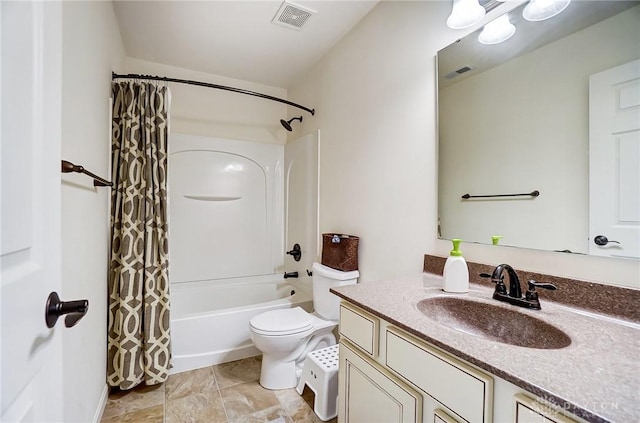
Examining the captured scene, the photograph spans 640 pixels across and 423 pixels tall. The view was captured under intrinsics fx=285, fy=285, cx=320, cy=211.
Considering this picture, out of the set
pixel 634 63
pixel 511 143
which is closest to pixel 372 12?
pixel 511 143

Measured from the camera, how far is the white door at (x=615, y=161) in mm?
835

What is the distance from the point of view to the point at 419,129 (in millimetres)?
1523

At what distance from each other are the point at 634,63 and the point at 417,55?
2.93ft

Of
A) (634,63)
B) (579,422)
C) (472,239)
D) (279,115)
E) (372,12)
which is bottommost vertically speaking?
(579,422)

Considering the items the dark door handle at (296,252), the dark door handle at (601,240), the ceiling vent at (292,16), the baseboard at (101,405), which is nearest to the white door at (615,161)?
the dark door handle at (601,240)

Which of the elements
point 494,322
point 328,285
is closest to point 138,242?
point 328,285

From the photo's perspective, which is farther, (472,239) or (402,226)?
(402,226)

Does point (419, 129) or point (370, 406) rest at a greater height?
point (419, 129)

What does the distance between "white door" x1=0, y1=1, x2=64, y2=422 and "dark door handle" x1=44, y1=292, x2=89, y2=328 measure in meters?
0.02

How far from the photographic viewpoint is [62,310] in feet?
1.88

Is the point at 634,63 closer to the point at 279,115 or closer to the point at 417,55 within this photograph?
the point at 417,55

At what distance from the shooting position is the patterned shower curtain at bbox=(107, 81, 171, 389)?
175 cm

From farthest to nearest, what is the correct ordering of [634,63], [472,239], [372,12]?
[372,12]
[472,239]
[634,63]

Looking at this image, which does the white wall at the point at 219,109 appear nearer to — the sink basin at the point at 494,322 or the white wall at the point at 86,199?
the white wall at the point at 86,199
